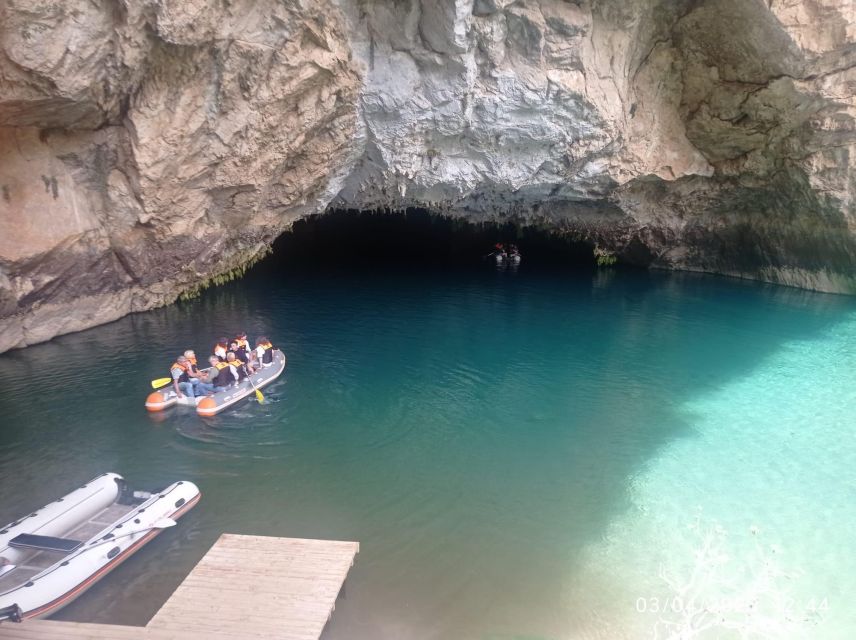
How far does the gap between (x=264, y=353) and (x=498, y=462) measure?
537 cm

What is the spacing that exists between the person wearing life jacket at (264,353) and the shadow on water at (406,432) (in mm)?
626

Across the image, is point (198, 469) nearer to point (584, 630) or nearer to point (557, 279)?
point (584, 630)

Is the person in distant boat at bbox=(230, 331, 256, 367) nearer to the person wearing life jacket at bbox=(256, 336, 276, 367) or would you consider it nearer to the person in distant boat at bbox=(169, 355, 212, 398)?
the person wearing life jacket at bbox=(256, 336, 276, 367)

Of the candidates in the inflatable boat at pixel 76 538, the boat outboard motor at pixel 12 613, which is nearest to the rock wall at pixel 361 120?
the inflatable boat at pixel 76 538

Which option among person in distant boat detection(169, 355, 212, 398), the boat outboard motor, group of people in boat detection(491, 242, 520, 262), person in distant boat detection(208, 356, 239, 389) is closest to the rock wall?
person in distant boat detection(169, 355, 212, 398)

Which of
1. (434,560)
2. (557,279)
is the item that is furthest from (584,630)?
(557,279)

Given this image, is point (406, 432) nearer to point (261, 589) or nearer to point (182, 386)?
point (182, 386)

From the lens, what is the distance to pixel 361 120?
1373 centimetres

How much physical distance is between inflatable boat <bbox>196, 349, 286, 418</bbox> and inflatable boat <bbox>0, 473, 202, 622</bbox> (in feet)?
7.98

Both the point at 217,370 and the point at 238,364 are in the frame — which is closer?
the point at 217,370

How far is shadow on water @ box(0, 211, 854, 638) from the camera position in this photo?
20.6 feet

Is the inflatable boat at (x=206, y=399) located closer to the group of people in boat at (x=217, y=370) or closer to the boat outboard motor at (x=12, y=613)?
the group of people in boat at (x=217, y=370)

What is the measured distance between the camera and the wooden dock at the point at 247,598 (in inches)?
199

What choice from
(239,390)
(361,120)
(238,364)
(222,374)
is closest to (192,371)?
(222,374)
